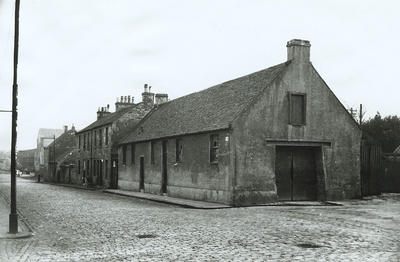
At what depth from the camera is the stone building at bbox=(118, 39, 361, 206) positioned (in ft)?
71.8

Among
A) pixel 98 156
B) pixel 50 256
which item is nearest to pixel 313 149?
pixel 50 256

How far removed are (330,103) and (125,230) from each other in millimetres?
14350

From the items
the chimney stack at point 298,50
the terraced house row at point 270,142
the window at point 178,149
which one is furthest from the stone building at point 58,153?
the chimney stack at point 298,50

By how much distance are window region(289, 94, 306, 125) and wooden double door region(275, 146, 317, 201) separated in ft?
4.40

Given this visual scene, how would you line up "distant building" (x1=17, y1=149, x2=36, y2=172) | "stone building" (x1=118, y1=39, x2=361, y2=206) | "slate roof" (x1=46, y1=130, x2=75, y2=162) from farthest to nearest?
1. "distant building" (x1=17, y1=149, x2=36, y2=172)
2. "slate roof" (x1=46, y1=130, x2=75, y2=162)
3. "stone building" (x1=118, y1=39, x2=361, y2=206)

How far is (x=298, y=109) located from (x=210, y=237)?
13.0 m

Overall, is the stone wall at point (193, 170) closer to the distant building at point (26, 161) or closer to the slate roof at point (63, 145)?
the slate roof at point (63, 145)

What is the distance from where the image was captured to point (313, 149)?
24125 millimetres

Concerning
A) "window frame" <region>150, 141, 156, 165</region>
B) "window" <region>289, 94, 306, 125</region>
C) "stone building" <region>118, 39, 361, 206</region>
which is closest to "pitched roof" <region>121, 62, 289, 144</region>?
"stone building" <region>118, 39, 361, 206</region>

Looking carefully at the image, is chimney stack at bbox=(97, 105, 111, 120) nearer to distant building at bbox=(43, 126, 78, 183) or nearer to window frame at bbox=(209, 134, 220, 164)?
distant building at bbox=(43, 126, 78, 183)

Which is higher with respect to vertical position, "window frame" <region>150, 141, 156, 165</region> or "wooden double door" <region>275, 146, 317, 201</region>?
"window frame" <region>150, 141, 156, 165</region>

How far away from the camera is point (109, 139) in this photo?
4031 centimetres

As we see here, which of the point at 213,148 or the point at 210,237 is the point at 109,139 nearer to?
the point at 213,148

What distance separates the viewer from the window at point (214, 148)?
23.4 m
